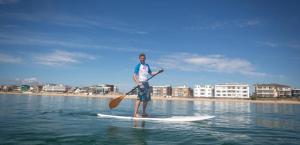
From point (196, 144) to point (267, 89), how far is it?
130353mm

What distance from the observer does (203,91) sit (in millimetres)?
137625

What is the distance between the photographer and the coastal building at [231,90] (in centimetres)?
12100

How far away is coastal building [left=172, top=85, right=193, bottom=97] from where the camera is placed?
15225cm

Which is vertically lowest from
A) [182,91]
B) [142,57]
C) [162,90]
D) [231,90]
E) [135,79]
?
[182,91]

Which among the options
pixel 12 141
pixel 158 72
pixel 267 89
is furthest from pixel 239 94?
pixel 12 141

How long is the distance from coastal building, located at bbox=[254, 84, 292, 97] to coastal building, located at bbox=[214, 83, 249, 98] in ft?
26.3

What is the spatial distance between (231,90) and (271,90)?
18.7m

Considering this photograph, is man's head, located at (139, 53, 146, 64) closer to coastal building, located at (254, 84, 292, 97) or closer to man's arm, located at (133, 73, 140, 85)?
man's arm, located at (133, 73, 140, 85)

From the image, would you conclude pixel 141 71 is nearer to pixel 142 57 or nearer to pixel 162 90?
pixel 142 57

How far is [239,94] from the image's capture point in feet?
398

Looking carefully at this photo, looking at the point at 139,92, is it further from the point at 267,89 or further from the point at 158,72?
the point at 267,89

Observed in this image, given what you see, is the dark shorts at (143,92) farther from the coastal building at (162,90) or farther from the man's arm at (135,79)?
the coastal building at (162,90)

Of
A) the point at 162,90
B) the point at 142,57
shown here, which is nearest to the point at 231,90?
the point at 162,90

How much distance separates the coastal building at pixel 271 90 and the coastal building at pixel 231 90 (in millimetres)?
8031
